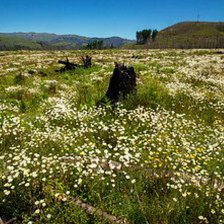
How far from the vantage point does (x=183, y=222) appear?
4.45 m

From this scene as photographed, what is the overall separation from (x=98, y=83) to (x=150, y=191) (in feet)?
40.0

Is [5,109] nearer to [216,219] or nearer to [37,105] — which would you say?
[37,105]

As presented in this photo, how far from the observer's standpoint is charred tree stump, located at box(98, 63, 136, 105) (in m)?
11.7

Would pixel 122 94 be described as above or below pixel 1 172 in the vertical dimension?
above

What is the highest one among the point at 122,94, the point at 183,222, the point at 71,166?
the point at 122,94

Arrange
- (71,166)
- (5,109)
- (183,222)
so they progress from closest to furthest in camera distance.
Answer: (183,222) → (71,166) → (5,109)

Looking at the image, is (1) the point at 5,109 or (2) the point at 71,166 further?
(1) the point at 5,109

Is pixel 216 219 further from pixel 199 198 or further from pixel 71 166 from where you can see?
pixel 71 166

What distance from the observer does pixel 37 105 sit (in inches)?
477

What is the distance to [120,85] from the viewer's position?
39.1 feet

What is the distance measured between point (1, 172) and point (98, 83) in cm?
1191

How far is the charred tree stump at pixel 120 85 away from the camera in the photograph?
1170 centimetres

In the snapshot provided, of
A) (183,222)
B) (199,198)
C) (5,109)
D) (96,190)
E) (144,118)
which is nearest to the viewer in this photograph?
(183,222)

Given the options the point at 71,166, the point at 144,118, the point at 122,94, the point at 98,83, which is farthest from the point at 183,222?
the point at 98,83
